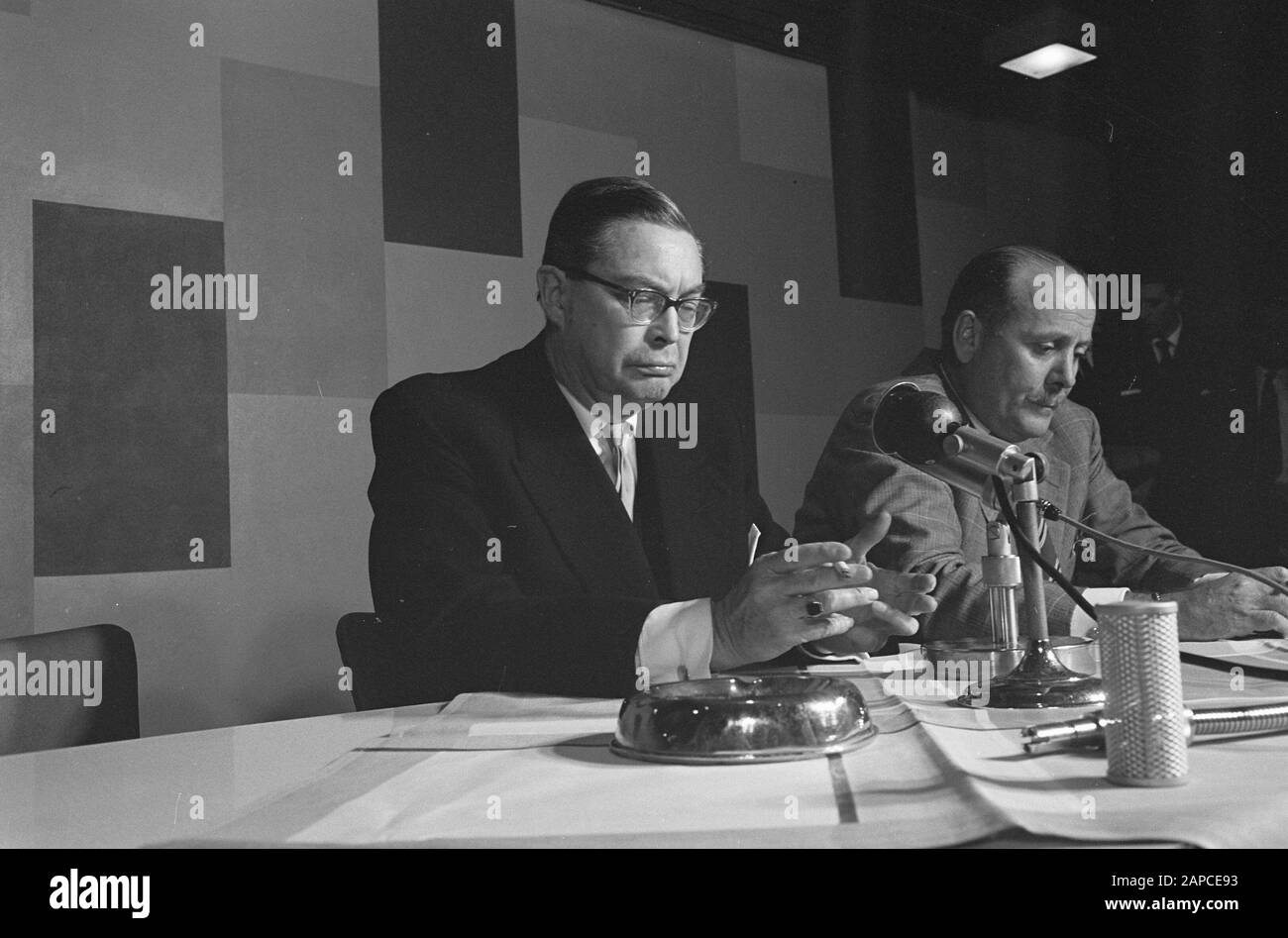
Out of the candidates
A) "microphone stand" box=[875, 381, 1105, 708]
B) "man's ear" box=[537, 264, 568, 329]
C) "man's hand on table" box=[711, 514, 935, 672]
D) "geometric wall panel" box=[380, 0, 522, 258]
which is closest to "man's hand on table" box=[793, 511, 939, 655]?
"man's hand on table" box=[711, 514, 935, 672]

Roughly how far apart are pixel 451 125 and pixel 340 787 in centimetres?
107

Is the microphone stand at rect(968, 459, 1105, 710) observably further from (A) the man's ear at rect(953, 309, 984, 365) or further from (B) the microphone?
(A) the man's ear at rect(953, 309, 984, 365)

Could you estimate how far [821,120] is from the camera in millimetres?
1840

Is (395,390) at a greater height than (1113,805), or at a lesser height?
greater

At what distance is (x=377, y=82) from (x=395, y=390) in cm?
45

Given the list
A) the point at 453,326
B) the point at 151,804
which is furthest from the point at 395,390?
the point at 151,804

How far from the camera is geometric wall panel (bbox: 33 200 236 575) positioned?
134 cm

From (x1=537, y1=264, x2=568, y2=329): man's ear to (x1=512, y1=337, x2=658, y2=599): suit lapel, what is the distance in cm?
5

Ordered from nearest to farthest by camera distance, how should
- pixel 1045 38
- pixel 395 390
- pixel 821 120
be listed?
pixel 395 390, pixel 821 120, pixel 1045 38

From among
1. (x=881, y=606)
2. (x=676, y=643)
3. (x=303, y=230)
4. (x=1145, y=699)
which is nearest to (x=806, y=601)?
(x=881, y=606)

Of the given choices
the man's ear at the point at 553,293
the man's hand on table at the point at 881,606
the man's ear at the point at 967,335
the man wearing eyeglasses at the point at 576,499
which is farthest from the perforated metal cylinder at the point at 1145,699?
the man's ear at the point at 967,335
